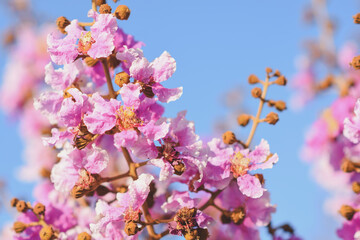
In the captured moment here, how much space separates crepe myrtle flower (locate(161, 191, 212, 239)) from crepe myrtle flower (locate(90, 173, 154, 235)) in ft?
0.43

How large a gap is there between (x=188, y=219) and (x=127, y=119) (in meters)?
0.38

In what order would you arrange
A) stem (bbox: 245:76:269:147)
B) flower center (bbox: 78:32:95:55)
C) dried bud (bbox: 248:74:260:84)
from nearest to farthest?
flower center (bbox: 78:32:95:55) → stem (bbox: 245:76:269:147) → dried bud (bbox: 248:74:260:84)

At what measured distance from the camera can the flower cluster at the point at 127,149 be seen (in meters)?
1.49

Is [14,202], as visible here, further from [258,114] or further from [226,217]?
[258,114]

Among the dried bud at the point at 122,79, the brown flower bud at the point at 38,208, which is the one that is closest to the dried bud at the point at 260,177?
the dried bud at the point at 122,79

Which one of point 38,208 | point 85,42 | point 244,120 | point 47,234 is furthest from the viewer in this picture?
point 244,120

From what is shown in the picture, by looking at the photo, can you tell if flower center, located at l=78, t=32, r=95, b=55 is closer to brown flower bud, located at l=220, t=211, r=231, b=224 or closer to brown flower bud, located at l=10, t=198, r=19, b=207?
brown flower bud, located at l=10, t=198, r=19, b=207

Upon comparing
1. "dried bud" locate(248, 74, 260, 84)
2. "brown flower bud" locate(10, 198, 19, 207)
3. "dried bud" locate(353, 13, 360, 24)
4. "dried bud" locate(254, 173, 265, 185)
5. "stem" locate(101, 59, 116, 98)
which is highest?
"dried bud" locate(353, 13, 360, 24)

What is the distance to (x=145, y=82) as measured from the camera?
154cm

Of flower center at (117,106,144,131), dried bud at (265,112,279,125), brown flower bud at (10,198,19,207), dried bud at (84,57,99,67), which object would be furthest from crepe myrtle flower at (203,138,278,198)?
brown flower bud at (10,198,19,207)

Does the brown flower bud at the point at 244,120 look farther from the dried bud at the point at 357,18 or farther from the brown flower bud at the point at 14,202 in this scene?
the brown flower bud at the point at 14,202

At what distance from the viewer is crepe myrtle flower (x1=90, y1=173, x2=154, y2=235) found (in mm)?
1476

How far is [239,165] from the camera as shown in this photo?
5.70 ft

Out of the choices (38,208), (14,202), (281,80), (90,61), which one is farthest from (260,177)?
(14,202)
